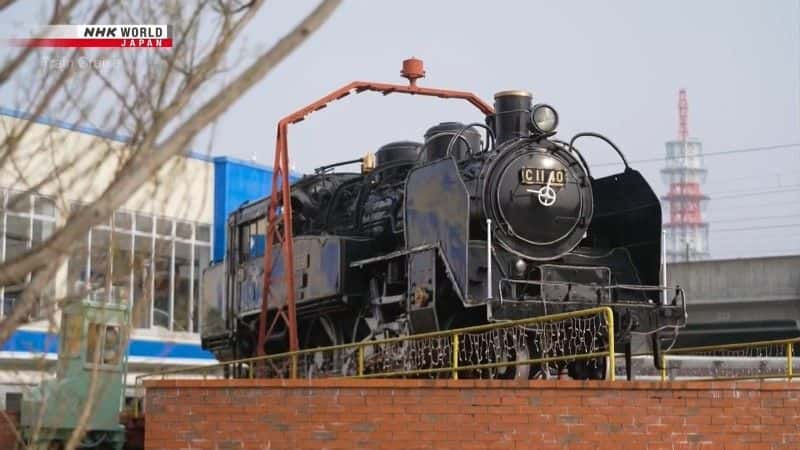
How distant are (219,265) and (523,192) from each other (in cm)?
723

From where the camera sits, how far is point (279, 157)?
16094 millimetres

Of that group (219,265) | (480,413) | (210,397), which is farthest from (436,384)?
(219,265)

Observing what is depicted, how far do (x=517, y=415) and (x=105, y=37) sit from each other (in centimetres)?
567

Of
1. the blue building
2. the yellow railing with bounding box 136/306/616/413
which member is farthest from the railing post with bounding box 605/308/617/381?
the blue building

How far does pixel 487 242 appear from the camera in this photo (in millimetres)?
12992

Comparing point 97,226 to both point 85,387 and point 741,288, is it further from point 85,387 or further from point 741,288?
point 741,288

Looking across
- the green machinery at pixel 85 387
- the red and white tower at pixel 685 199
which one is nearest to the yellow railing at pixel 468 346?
the green machinery at pixel 85 387

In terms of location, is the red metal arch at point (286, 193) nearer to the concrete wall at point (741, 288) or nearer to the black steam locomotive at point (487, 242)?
the black steam locomotive at point (487, 242)

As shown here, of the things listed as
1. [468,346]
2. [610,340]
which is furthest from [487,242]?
[610,340]

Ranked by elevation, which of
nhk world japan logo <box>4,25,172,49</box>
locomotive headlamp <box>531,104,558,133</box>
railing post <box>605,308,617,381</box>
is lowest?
railing post <box>605,308,617,381</box>

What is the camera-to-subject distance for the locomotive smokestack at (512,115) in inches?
554

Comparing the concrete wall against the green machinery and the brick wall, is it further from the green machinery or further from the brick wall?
the brick wall

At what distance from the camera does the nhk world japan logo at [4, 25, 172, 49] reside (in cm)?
496

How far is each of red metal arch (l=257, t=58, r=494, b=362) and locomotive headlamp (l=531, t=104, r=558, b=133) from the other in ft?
8.35
